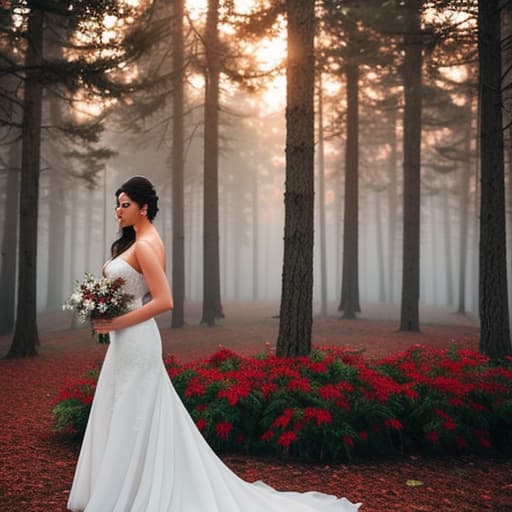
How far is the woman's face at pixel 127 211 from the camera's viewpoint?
4102mm

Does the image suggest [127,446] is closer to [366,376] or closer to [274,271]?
[366,376]

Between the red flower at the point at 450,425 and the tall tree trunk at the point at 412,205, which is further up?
the tall tree trunk at the point at 412,205

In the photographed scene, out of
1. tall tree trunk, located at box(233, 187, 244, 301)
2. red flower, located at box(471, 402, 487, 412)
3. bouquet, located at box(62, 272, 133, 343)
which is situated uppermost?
tall tree trunk, located at box(233, 187, 244, 301)

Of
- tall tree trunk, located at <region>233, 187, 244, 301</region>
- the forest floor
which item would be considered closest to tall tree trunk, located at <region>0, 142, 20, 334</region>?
the forest floor

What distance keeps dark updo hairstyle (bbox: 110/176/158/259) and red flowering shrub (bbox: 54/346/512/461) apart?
276cm

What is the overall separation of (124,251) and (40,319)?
2668cm

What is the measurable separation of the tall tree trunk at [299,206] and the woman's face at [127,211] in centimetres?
424

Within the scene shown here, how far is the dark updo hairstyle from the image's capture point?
4.11m

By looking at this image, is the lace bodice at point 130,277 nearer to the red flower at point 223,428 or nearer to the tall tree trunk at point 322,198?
the red flower at point 223,428

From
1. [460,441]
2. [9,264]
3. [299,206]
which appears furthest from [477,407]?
[9,264]

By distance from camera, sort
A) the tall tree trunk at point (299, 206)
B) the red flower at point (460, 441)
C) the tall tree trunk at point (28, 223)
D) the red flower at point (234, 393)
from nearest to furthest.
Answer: the red flower at point (234, 393) → the red flower at point (460, 441) → the tall tree trunk at point (299, 206) → the tall tree trunk at point (28, 223)

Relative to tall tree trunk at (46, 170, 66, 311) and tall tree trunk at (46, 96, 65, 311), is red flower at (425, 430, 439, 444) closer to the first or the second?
tall tree trunk at (46, 96, 65, 311)

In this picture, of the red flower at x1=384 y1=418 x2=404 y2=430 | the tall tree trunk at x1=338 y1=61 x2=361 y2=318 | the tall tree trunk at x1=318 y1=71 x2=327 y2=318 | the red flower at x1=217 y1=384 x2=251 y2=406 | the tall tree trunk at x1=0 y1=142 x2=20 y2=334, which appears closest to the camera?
the red flower at x1=384 y1=418 x2=404 y2=430

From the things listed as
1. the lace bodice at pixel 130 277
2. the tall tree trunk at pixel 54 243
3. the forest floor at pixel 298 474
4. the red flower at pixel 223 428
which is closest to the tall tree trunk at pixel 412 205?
the forest floor at pixel 298 474
